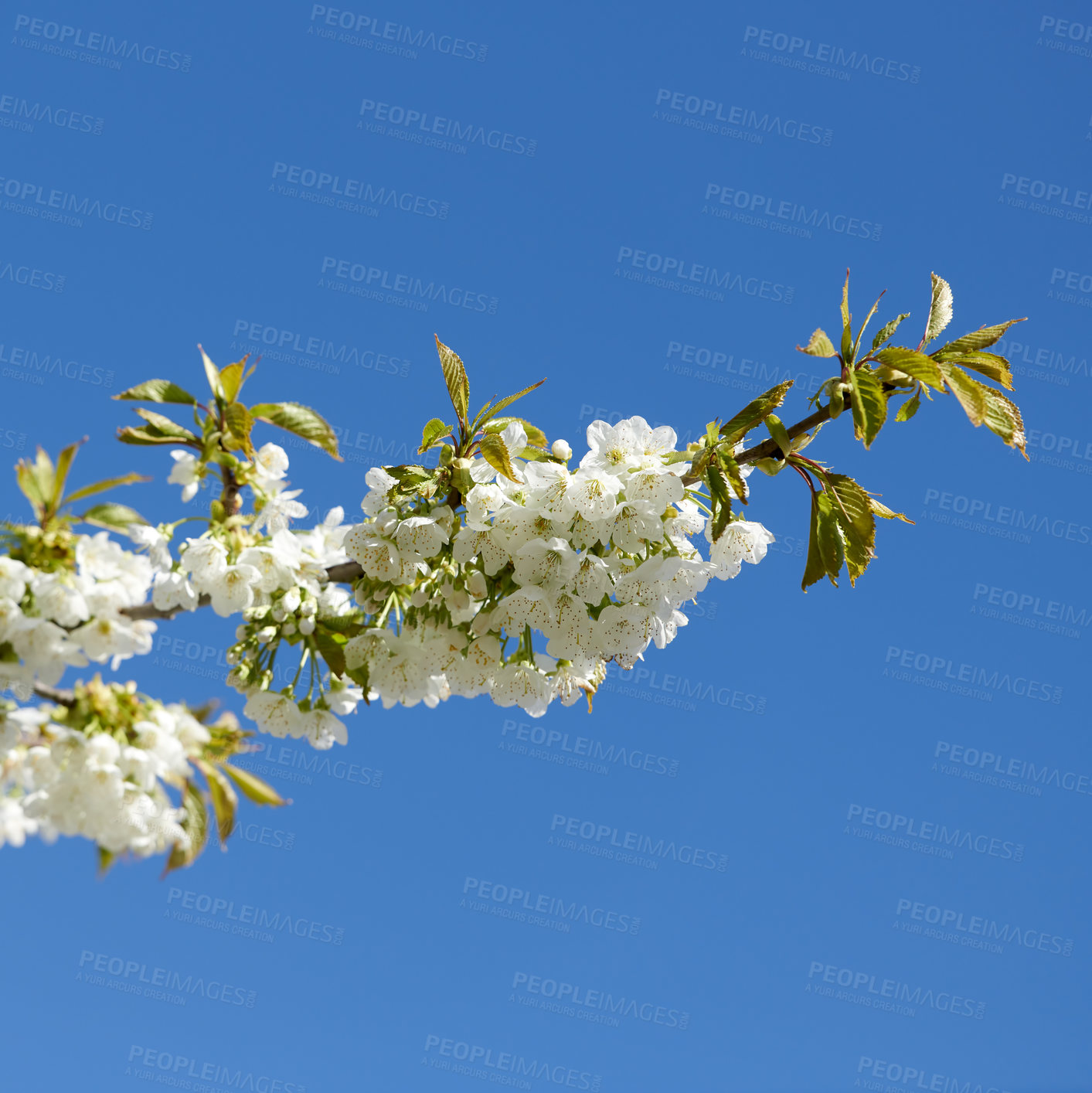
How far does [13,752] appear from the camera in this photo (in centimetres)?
209

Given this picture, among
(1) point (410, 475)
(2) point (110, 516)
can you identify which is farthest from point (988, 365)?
(2) point (110, 516)

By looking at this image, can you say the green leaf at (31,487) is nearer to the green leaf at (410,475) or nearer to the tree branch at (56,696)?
the tree branch at (56,696)

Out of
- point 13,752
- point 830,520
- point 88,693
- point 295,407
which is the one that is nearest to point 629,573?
point 830,520

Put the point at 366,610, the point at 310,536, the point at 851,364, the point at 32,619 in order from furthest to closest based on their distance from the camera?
1. the point at 310,536
2. the point at 366,610
3. the point at 851,364
4. the point at 32,619

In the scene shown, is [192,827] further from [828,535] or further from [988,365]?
[988,365]

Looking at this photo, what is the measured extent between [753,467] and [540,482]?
48cm

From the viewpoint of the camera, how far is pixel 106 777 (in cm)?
195

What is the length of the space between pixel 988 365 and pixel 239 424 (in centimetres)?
166

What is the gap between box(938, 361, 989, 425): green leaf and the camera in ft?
6.68

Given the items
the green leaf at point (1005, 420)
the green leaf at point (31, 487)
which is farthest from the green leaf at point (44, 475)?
the green leaf at point (1005, 420)

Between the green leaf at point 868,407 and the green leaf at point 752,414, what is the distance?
0.15 metres

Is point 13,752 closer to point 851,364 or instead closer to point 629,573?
point 629,573

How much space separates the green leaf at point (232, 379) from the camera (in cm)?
210

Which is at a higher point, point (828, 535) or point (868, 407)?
point (868, 407)
